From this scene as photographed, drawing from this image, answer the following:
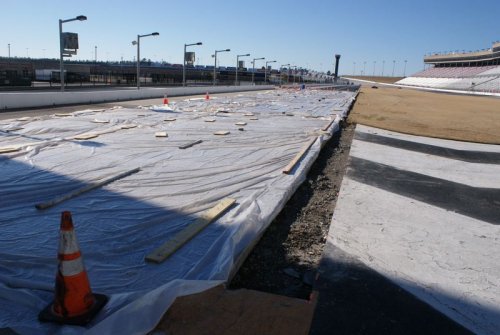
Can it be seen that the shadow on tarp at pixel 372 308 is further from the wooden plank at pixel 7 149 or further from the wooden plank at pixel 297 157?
the wooden plank at pixel 7 149

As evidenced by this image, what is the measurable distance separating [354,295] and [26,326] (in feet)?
9.37

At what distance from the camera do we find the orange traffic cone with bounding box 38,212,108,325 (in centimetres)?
300

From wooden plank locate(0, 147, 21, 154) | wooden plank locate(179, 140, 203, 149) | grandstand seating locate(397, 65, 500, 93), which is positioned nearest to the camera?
wooden plank locate(0, 147, 21, 154)

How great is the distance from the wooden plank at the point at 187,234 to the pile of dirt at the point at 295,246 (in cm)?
69

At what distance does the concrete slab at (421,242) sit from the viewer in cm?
382

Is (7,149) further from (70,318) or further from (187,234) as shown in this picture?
(70,318)

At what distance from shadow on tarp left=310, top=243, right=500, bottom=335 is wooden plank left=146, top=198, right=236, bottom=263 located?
1.53m

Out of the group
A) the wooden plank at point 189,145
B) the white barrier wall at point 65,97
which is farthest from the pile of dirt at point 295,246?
the white barrier wall at point 65,97

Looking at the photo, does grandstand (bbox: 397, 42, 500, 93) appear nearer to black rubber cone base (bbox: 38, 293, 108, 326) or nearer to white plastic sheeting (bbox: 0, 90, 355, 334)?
white plastic sheeting (bbox: 0, 90, 355, 334)

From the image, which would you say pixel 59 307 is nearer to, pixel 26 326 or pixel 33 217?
pixel 26 326

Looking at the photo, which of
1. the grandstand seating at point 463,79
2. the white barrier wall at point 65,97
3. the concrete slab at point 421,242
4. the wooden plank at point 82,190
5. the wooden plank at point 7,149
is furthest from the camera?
the grandstand seating at point 463,79

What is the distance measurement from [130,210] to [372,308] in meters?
3.39

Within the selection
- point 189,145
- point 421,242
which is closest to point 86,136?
point 189,145

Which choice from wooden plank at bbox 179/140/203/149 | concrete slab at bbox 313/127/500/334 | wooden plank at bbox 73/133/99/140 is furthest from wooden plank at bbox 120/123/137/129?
concrete slab at bbox 313/127/500/334
